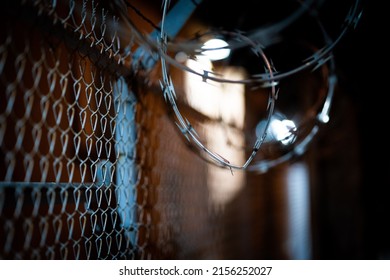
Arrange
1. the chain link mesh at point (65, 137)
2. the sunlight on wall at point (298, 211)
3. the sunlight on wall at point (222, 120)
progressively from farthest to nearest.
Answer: the sunlight on wall at point (298, 211) < the sunlight on wall at point (222, 120) < the chain link mesh at point (65, 137)

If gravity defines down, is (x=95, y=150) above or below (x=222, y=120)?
below

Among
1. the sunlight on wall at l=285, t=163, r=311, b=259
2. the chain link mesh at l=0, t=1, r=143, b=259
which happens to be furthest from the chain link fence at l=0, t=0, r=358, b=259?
the sunlight on wall at l=285, t=163, r=311, b=259

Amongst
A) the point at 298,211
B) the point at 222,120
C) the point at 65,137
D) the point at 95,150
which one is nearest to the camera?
the point at 65,137

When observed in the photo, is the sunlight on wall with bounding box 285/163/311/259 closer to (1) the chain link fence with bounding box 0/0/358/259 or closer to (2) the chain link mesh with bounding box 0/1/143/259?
(1) the chain link fence with bounding box 0/0/358/259

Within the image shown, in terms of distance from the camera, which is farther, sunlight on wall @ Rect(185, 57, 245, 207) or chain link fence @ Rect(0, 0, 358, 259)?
sunlight on wall @ Rect(185, 57, 245, 207)

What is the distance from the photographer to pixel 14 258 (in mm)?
832

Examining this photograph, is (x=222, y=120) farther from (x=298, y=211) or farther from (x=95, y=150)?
(x=298, y=211)

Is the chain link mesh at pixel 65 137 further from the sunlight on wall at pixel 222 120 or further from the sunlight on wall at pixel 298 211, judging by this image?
the sunlight on wall at pixel 298 211

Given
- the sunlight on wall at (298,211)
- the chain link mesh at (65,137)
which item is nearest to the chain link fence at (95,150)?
the chain link mesh at (65,137)

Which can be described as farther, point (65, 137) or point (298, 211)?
point (298, 211)

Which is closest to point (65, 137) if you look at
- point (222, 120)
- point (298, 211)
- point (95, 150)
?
point (95, 150)

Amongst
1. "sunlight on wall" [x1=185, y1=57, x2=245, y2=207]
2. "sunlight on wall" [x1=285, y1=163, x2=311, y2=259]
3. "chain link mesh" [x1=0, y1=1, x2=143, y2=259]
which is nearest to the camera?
"chain link mesh" [x1=0, y1=1, x2=143, y2=259]
